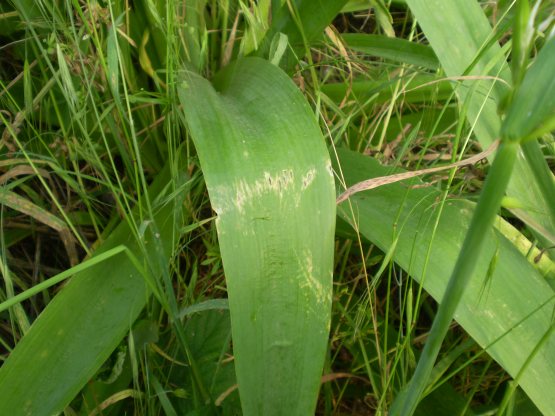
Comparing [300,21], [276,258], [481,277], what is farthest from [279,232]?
[300,21]

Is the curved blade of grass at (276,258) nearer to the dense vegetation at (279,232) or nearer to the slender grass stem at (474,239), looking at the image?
the dense vegetation at (279,232)

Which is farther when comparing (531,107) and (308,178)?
(308,178)

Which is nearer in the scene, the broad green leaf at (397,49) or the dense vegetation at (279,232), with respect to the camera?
the dense vegetation at (279,232)

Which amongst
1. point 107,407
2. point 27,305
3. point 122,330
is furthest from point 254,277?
point 27,305

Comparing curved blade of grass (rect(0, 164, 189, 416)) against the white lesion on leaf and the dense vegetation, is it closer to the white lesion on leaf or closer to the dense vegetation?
the dense vegetation

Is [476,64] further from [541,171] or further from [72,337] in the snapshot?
[72,337]

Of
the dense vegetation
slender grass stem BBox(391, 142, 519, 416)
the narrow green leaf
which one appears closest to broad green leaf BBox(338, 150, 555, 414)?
the dense vegetation

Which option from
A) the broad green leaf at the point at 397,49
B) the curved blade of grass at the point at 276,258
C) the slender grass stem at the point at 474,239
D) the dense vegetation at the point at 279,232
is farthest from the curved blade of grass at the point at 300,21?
the slender grass stem at the point at 474,239
